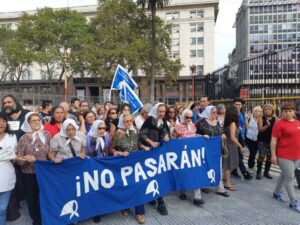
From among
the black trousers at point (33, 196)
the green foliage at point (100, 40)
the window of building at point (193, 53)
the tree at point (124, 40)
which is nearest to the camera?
the black trousers at point (33, 196)

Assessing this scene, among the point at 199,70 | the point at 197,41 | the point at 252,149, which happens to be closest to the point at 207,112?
the point at 252,149

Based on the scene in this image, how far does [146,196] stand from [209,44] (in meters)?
47.1

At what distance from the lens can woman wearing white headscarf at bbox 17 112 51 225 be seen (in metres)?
3.91

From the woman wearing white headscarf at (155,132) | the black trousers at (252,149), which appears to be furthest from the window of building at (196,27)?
the woman wearing white headscarf at (155,132)

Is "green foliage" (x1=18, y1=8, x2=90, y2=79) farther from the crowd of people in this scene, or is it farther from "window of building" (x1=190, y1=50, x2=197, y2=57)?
the crowd of people

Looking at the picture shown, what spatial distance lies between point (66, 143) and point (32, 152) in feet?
1.49

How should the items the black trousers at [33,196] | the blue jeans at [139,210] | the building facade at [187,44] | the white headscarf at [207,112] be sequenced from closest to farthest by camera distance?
the black trousers at [33,196] < the blue jeans at [139,210] < the white headscarf at [207,112] < the building facade at [187,44]

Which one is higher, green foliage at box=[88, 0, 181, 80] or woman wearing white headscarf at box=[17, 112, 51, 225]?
green foliage at box=[88, 0, 181, 80]

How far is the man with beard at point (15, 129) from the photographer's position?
4602mm

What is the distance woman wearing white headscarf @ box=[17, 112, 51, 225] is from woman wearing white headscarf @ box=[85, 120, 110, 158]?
778 millimetres

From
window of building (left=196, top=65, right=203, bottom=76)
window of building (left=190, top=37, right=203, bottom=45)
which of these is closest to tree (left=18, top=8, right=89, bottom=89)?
window of building (left=196, top=65, right=203, bottom=76)

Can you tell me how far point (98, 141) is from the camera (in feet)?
15.5

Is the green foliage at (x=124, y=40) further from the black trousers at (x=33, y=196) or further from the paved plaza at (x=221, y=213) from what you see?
the black trousers at (x=33, y=196)

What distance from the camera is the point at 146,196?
4.69 meters
